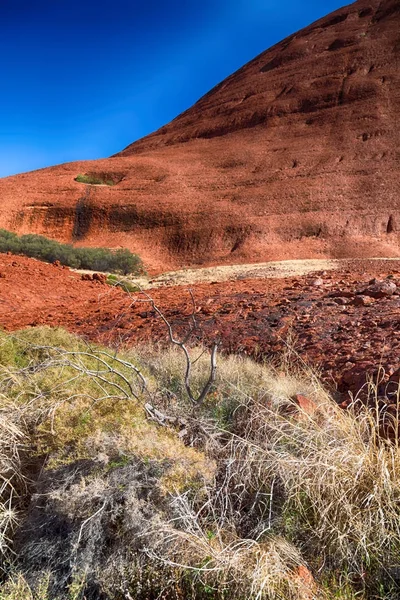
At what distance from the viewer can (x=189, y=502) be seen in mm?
2967

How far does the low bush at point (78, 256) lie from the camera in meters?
20.1

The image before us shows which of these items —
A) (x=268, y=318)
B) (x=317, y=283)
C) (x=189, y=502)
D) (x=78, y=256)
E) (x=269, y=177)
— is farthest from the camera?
(x=269, y=177)

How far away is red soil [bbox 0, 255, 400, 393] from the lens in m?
4.81

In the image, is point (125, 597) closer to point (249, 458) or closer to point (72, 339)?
point (249, 458)

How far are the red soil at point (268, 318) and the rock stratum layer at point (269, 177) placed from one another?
15246 mm

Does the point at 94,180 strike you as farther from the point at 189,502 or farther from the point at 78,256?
the point at 189,502

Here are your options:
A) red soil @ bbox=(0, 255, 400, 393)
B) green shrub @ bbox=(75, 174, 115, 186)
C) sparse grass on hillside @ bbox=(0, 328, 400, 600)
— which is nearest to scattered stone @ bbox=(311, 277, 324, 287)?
red soil @ bbox=(0, 255, 400, 393)

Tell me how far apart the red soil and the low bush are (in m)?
9.79

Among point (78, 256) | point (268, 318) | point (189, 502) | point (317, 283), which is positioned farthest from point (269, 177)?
point (189, 502)

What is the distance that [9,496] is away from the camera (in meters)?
3.28

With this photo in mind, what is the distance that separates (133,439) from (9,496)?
2.94 ft

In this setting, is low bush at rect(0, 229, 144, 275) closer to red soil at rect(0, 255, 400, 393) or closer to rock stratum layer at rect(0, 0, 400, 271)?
rock stratum layer at rect(0, 0, 400, 271)

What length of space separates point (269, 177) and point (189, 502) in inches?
1113

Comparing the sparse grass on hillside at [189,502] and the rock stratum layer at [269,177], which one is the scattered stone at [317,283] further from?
the rock stratum layer at [269,177]
